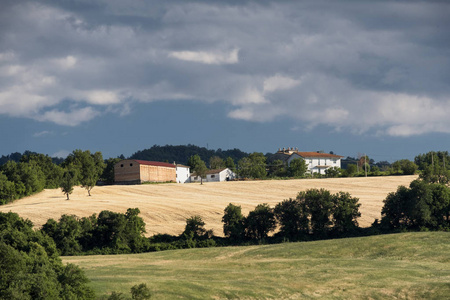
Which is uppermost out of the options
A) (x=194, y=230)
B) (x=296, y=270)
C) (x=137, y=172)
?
(x=137, y=172)

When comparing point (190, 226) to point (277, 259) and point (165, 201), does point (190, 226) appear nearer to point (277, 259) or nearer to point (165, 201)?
point (277, 259)

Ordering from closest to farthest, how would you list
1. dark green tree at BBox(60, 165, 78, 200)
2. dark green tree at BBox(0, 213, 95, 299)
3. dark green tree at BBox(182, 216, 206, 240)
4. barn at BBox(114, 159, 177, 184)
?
dark green tree at BBox(0, 213, 95, 299)
dark green tree at BBox(182, 216, 206, 240)
dark green tree at BBox(60, 165, 78, 200)
barn at BBox(114, 159, 177, 184)

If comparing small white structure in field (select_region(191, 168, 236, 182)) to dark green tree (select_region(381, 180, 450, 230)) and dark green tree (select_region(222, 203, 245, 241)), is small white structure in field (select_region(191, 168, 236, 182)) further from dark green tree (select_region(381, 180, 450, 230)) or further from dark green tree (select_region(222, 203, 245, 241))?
dark green tree (select_region(381, 180, 450, 230))

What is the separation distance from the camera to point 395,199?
69.4m

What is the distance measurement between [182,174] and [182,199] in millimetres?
76675

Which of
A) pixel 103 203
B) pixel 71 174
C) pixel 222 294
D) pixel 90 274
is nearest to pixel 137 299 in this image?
pixel 222 294

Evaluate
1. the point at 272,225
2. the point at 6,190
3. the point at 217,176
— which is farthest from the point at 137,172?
the point at 272,225

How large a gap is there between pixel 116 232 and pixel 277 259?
22.5 metres

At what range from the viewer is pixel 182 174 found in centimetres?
18862

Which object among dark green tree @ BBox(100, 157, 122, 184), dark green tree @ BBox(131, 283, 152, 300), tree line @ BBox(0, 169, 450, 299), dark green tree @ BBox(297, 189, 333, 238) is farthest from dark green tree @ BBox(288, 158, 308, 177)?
dark green tree @ BBox(131, 283, 152, 300)

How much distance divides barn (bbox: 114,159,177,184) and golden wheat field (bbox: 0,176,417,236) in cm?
2031

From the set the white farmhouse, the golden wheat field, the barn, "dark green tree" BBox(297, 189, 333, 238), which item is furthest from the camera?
the white farmhouse

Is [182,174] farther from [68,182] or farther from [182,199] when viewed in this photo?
[68,182]

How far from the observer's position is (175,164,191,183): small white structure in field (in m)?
184
